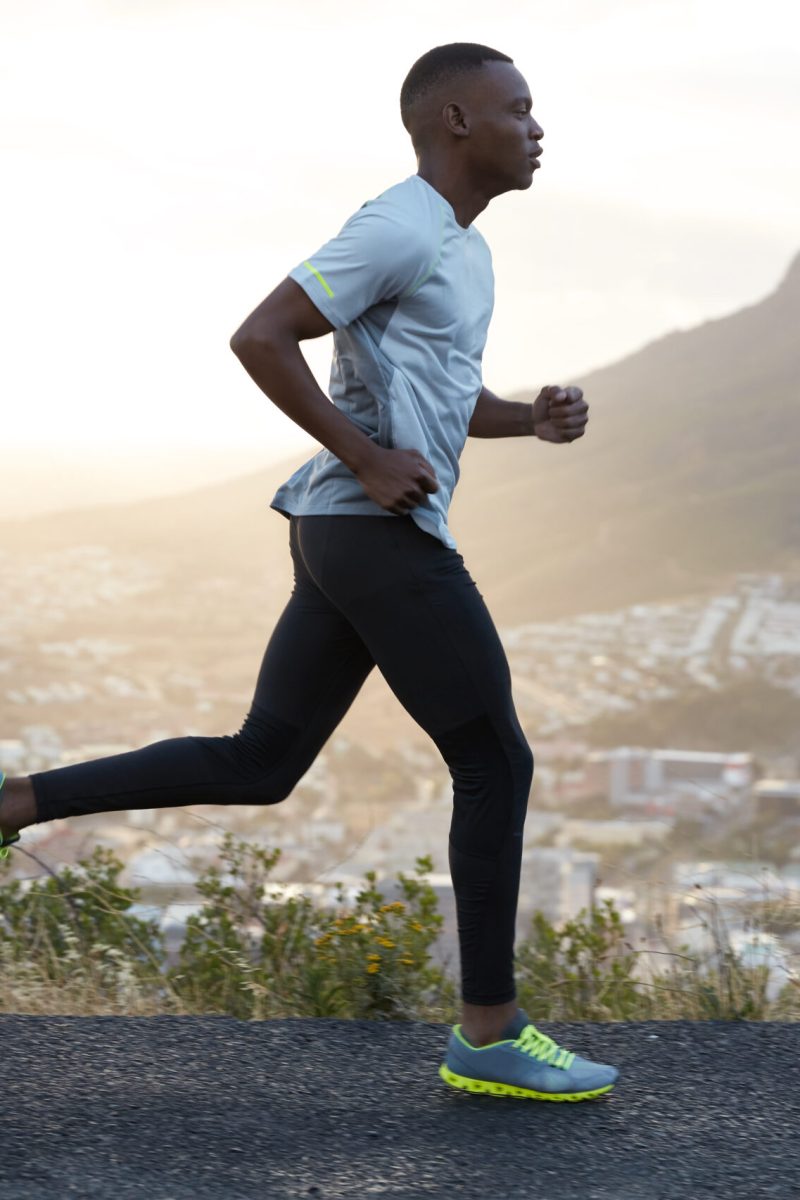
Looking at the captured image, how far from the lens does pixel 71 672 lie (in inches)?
2329

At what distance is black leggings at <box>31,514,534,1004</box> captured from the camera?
2.57 m

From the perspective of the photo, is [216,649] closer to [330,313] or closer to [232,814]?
[232,814]

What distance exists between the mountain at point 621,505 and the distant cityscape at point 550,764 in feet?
7.88

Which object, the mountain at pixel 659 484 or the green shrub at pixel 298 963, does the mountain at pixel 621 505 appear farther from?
the green shrub at pixel 298 963

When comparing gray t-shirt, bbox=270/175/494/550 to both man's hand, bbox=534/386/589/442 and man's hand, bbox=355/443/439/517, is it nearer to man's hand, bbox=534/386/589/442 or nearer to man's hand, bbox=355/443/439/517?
man's hand, bbox=355/443/439/517

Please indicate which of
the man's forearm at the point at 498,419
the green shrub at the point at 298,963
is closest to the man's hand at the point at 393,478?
the man's forearm at the point at 498,419

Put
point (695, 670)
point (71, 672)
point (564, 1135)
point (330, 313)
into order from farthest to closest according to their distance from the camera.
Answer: point (695, 670)
point (71, 672)
point (564, 1135)
point (330, 313)

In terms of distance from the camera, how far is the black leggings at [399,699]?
8.45ft

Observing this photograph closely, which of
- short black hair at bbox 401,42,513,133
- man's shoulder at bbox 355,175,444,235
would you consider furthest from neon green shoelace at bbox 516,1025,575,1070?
short black hair at bbox 401,42,513,133

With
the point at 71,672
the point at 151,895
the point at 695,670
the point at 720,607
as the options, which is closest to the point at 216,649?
the point at 71,672

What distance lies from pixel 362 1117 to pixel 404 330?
1431 mm

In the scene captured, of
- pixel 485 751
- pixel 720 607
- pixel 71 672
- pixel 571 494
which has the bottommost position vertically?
pixel 485 751

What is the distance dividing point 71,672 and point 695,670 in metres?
26.8

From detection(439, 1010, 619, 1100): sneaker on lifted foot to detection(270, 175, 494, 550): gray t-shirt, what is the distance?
3.16 feet
